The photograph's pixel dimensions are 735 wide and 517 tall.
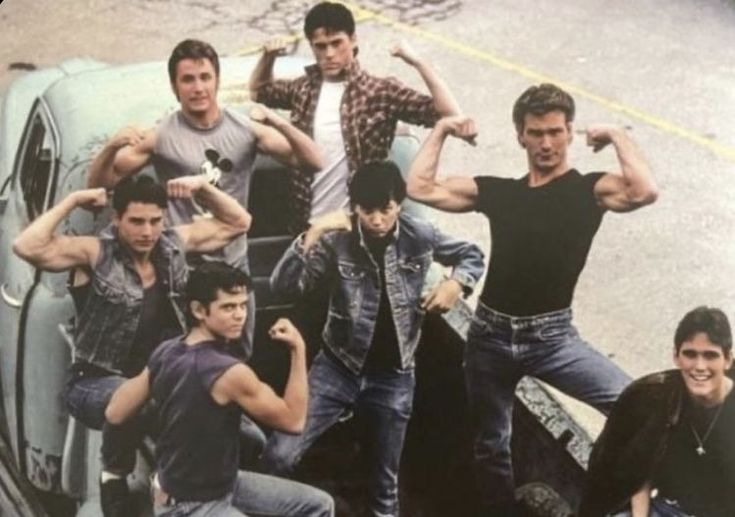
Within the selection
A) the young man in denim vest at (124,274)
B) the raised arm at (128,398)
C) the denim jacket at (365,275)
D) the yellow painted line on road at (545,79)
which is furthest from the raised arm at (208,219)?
the yellow painted line on road at (545,79)

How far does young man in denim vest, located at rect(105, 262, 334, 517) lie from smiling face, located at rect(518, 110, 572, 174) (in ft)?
1.52

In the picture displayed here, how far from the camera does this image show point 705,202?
111 inches

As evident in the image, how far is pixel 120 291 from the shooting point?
7.75 ft

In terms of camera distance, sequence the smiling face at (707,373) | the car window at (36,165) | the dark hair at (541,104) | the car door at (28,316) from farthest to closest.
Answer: the car window at (36,165) < the car door at (28,316) < the dark hair at (541,104) < the smiling face at (707,373)

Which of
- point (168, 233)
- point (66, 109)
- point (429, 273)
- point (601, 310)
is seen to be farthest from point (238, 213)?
point (601, 310)

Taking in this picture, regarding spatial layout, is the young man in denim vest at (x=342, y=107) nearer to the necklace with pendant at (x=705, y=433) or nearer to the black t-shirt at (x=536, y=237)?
the black t-shirt at (x=536, y=237)

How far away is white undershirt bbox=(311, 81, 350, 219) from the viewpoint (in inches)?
95.7

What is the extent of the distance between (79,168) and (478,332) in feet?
2.44

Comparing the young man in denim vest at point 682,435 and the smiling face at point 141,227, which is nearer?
the young man in denim vest at point 682,435

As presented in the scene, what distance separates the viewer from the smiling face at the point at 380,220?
7.79 ft

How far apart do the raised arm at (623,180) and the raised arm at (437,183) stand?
21 cm

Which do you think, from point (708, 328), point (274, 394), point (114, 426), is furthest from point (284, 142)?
point (708, 328)

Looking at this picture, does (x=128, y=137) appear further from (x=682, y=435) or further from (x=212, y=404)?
(x=682, y=435)

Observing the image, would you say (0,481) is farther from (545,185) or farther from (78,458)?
(545,185)
